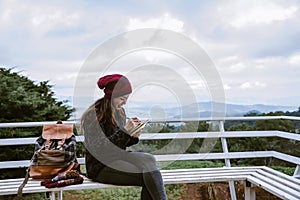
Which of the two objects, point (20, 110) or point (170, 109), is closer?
point (170, 109)

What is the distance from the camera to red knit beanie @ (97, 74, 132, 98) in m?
1.91

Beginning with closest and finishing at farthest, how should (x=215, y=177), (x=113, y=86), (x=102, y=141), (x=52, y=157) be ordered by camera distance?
(x=102, y=141)
(x=113, y=86)
(x=52, y=157)
(x=215, y=177)

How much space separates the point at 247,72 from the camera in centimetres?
329

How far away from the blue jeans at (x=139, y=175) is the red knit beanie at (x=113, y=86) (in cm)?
35

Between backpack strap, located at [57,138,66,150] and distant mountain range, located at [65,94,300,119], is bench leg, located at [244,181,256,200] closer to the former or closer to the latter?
distant mountain range, located at [65,94,300,119]

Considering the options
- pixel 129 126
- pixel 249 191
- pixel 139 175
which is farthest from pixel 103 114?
pixel 249 191

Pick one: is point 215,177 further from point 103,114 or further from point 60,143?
point 60,143

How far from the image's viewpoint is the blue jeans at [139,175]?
1.79m

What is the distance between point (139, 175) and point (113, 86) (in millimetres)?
503

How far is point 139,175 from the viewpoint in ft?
6.07

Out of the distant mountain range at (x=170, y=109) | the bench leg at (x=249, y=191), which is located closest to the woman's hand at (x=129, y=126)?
the distant mountain range at (x=170, y=109)

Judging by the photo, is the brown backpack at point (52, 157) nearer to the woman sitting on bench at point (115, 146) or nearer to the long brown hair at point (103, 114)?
the woman sitting on bench at point (115, 146)

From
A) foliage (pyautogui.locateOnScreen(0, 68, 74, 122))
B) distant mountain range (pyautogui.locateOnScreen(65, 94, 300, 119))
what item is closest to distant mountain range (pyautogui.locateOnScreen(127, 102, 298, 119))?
distant mountain range (pyautogui.locateOnScreen(65, 94, 300, 119))

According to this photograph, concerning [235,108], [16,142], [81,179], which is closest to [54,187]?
[81,179]
